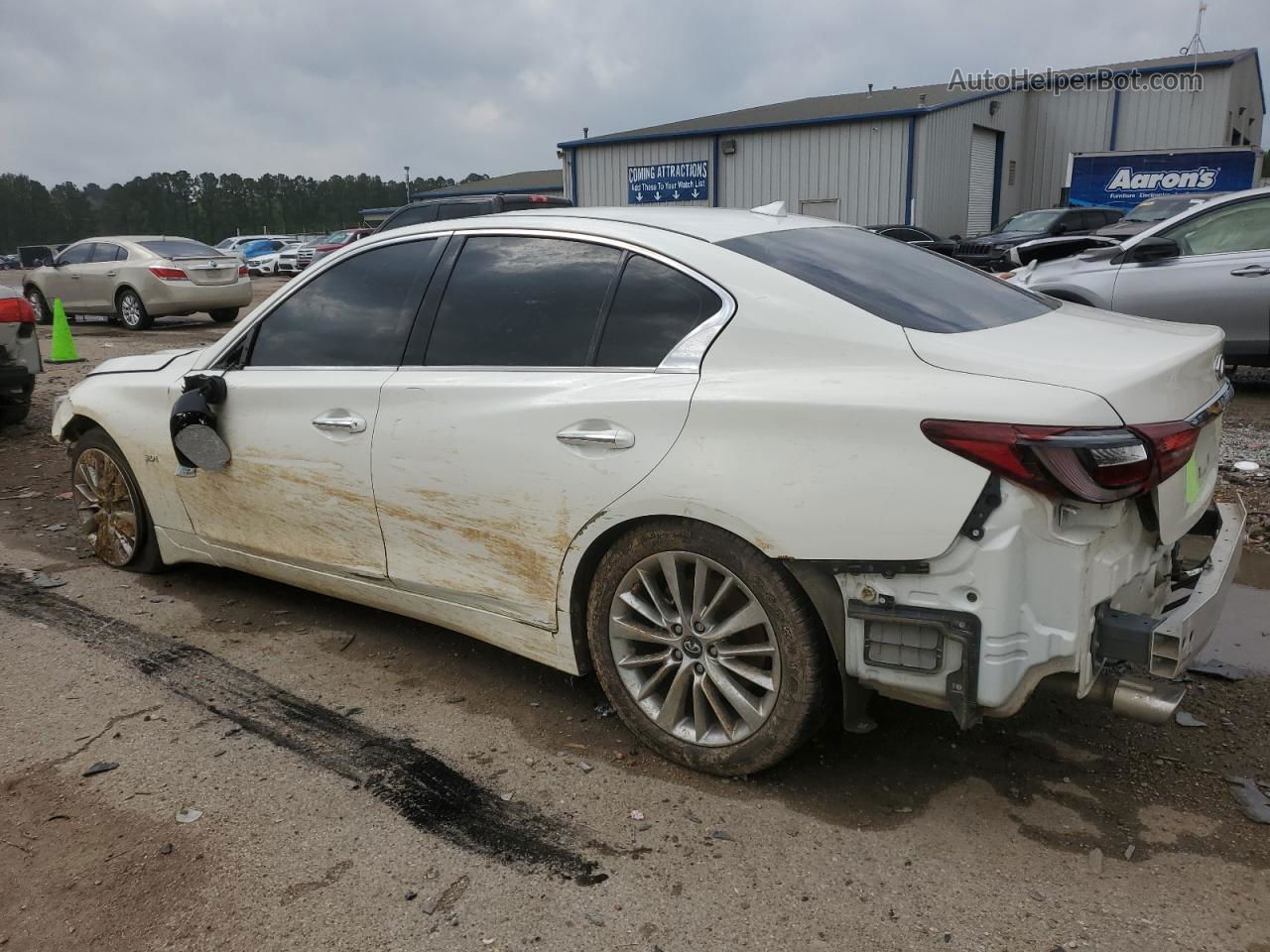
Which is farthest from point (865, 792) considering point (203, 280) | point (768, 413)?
point (203, 280)

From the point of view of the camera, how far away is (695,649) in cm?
291

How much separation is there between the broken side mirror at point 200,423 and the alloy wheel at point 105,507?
81 centimetres

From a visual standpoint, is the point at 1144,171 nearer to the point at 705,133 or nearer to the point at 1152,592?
the point at 705,133

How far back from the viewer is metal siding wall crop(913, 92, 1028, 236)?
87.2 ft

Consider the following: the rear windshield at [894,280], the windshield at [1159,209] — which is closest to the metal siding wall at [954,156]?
the windshield at [1159,209]

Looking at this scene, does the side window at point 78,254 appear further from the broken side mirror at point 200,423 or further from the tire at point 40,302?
the broken side mirror at point 200,423

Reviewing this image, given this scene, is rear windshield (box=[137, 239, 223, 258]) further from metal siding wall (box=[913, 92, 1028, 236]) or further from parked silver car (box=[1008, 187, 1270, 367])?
metal siding wall (box=[913, 92, 1028, 236])

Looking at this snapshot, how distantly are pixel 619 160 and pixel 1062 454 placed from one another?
31505 millimetres

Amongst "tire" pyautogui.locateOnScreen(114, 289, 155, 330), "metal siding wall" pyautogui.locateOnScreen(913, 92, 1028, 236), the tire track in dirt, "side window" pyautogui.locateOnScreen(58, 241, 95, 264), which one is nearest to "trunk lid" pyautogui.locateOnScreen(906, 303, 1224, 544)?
the tire track in dirt

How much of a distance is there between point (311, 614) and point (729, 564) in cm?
242

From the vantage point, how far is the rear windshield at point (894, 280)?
113 inches

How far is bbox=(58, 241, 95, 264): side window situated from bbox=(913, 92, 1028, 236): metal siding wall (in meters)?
19.7

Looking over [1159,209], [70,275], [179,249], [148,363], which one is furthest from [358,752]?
[1159,209]

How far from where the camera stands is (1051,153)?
32062 millimetres
